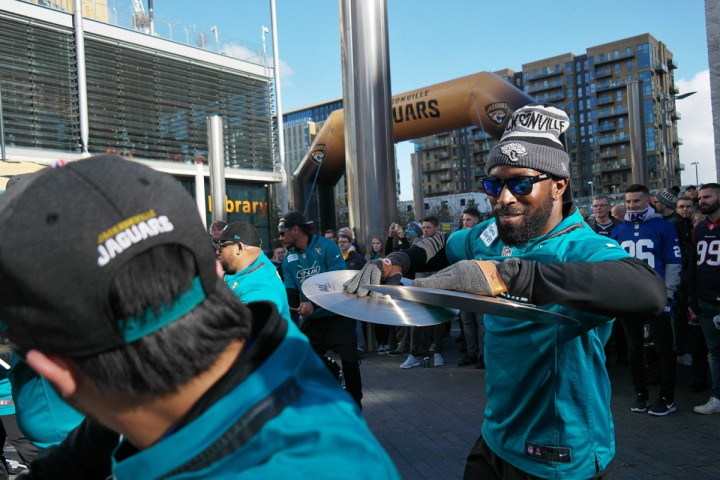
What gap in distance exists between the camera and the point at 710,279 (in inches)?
Result: 216

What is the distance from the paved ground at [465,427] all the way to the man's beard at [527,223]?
9.29 ft

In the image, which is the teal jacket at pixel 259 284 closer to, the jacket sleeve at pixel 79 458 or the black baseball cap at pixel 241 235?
the black baseball cap at pixel 241 235

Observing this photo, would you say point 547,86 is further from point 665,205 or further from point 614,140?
point 665,205

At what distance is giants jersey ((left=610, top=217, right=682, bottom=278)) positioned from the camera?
5879mm

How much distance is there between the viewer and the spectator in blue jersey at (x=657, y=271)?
217 inches

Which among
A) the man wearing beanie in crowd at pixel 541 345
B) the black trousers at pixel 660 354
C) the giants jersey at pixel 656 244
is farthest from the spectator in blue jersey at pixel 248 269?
the giants jersey at pixel 656 244

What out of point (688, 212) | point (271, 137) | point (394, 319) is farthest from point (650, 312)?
point (271, 137)

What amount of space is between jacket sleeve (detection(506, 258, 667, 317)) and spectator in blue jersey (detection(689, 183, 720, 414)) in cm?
474

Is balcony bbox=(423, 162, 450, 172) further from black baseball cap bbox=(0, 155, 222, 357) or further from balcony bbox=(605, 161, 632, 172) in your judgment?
black baseball cap bbox=(0, 155, 222, 357)

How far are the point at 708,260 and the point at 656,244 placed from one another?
534 millimetres

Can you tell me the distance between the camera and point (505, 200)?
2162mm

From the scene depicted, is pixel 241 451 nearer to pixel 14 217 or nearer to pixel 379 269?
pixel 14 217

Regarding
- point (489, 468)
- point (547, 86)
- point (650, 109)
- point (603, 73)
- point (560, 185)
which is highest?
point (547, 86)

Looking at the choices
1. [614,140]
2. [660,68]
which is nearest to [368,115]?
[660,68]
